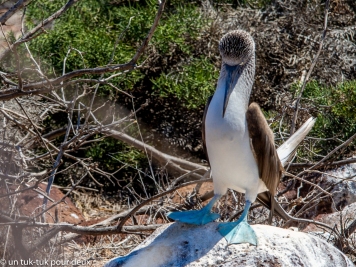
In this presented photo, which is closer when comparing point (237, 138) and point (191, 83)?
point (237, 138)

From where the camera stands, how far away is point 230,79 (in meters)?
4.58

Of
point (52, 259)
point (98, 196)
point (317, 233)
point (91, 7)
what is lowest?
point (98, 196)

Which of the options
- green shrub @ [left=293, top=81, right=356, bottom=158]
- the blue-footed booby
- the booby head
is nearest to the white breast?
the blue-footed booby

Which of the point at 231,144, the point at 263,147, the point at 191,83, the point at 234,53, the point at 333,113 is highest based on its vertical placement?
the point at 234,53

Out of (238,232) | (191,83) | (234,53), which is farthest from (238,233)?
(191,83)

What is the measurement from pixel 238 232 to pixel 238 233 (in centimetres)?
1

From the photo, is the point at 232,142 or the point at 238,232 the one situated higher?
the point at 232,142

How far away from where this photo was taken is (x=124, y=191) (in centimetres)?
801

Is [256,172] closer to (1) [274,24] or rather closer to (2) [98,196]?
(2) [98,196]

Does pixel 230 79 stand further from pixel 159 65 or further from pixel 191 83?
pixel 159 65

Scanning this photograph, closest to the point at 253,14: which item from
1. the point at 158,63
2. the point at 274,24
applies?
the point at 274,24

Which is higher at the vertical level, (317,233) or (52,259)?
(52,259)

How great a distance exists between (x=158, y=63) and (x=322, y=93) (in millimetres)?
2104

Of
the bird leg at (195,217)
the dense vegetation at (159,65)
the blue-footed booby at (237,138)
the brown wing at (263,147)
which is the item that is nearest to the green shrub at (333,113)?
the dense vegetation at (159,65)
